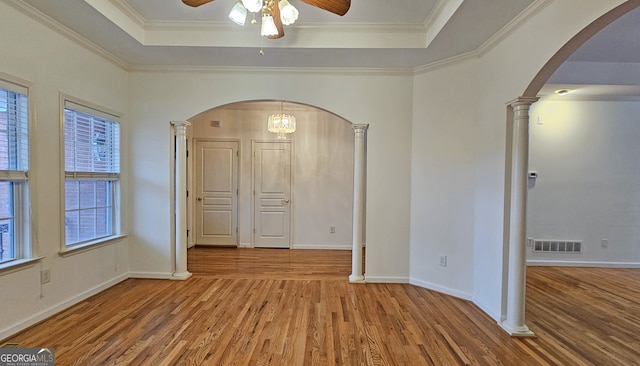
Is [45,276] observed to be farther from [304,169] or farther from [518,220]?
[518,220]

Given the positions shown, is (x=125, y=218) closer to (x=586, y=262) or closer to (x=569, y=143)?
(x=569, y=143)

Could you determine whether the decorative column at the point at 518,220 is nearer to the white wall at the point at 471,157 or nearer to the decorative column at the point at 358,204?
the white wall at the point at 471,157

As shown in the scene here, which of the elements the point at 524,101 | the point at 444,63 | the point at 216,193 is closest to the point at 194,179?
the point at 216,193

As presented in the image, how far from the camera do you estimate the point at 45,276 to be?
258cm

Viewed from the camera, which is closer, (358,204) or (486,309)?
(486,309)

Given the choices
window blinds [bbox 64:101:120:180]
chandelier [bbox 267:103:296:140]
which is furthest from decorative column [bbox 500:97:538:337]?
window blinds [bbox 64:101:120:180]

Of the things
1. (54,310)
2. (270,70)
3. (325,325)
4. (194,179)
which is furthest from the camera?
(194,179)

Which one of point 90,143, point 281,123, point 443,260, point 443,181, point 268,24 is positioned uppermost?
point 268,24

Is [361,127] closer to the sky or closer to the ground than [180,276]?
closer to the sky

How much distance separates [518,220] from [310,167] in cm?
367

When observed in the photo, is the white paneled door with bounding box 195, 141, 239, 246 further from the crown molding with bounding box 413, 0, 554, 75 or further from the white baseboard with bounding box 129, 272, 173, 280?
the crown molding with bounding box 413, 0, 554, 75

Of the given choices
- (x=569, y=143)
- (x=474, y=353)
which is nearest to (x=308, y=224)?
(x=474, y=353)

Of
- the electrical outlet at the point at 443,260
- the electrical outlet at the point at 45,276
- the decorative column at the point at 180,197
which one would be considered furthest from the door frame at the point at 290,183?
the electrical outlet at the point at 45,276

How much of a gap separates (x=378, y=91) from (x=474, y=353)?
2.91m
